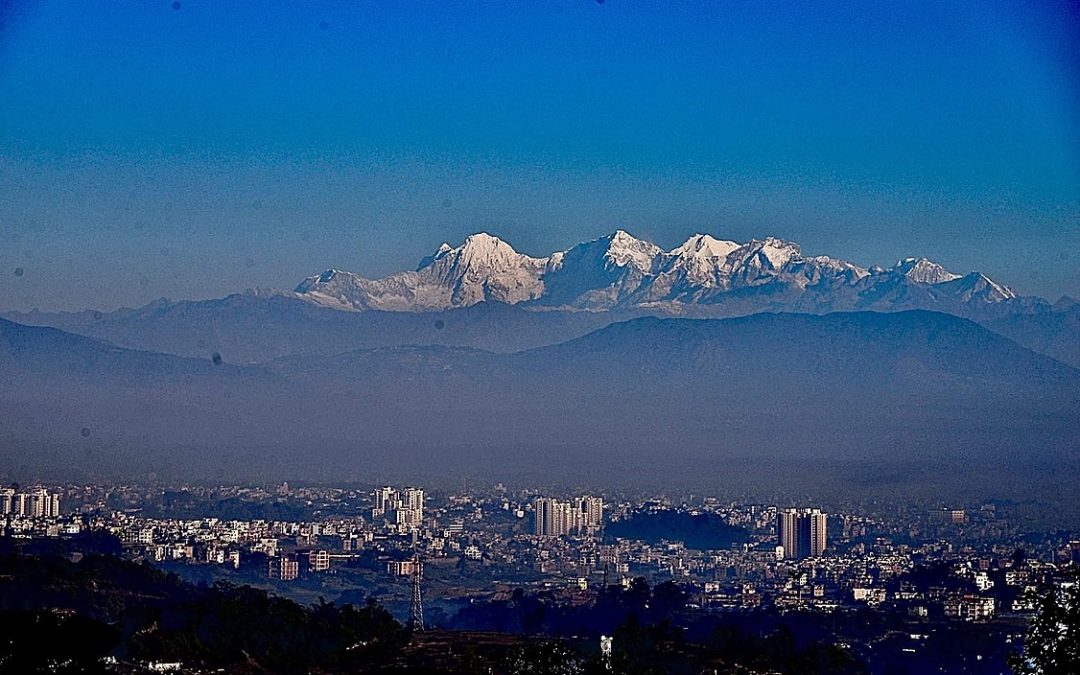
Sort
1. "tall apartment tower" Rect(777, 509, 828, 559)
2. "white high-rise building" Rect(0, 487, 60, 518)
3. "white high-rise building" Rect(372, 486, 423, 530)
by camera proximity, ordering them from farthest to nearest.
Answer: "white high-rise building" Rect(372, 486, 423, 530), "tall apartment tower" Rect(777, 509, 828, 559), "white high-rise building" Rect(0, 487, 60, 518)

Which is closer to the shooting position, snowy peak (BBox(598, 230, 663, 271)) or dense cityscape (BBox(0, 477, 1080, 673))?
dense cityscape (BBox(0, 477, 1080, 673))

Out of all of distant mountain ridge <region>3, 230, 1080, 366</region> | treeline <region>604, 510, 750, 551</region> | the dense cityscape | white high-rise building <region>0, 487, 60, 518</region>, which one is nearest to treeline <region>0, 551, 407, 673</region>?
the dense cityscape

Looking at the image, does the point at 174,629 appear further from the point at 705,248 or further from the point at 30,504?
the point at 705,248

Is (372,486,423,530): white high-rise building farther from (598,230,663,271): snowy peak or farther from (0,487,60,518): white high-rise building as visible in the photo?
(598,230,663,271): snowy peak

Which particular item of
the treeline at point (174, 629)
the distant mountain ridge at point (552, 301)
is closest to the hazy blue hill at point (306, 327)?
the distant mountain ridge at point (552, 301)

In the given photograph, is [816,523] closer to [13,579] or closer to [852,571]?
[852,571]

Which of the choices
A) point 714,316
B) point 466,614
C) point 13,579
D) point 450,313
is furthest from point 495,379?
point 13,579

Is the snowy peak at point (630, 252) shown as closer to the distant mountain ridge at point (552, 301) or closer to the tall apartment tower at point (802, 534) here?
the distant mountain ridge at point (552, 301)
